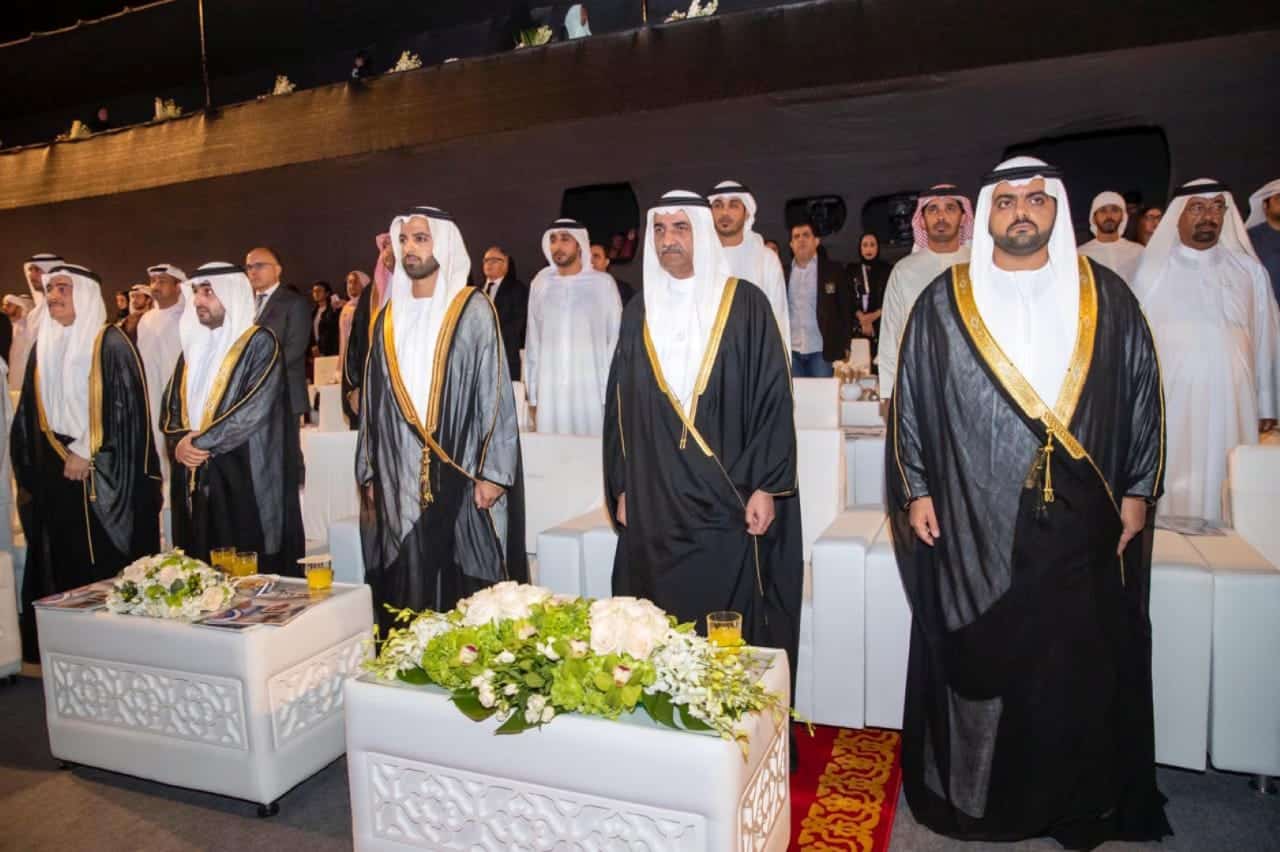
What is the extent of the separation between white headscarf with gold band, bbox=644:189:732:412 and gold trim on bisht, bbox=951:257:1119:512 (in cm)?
85

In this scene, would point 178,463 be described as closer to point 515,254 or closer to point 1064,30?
point 515,254

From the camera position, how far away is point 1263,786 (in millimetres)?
2750

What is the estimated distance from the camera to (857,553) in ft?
10.0

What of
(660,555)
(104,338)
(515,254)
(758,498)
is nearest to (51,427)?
(104,338)

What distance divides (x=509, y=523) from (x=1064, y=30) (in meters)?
5.23

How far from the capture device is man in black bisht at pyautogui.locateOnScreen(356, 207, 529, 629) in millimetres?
3523

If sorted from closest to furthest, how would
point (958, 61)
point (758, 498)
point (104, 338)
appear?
1. point (758, 498)
2. point (104, 338)
3. point (958, 61)

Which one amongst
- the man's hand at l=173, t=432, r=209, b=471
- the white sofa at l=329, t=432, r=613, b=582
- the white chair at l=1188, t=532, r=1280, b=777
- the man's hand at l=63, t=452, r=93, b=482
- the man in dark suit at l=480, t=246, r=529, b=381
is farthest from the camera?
the man in dark suit at l=480, t=246, r=529, b=381

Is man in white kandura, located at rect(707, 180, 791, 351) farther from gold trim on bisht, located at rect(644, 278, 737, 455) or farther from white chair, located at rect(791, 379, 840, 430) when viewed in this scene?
gold trim on bisht, located at rect(644, 278, 737, 455)

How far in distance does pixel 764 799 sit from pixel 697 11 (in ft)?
22.6

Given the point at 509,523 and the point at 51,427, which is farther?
the point at 51,427

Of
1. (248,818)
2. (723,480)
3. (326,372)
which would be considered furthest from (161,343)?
A: (723,480)

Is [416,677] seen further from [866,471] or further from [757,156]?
[757,156]

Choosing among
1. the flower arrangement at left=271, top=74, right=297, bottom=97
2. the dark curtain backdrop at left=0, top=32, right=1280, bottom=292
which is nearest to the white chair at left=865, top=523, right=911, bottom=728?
the dark curtain backdrop at left=0, top=32, right=1280, bottom=292
